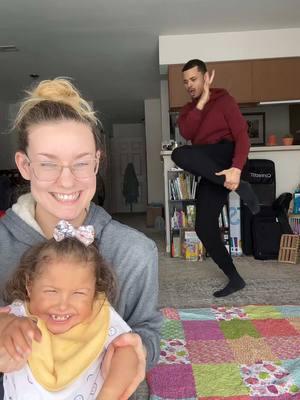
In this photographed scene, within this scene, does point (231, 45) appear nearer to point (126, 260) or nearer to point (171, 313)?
point (171, 313)

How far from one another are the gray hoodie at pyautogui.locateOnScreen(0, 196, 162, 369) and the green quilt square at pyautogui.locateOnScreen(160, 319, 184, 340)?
1.12 meters

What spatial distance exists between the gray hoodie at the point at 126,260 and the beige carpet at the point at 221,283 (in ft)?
5.31

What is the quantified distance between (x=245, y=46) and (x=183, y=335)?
140 inches

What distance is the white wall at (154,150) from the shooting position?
296 inches

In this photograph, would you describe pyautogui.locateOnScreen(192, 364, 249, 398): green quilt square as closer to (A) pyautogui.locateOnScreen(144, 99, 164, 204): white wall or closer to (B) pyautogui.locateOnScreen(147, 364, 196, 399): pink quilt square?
(B) pyautogui.locateOnScreen(147, 364, 196, 399): pink quilt square

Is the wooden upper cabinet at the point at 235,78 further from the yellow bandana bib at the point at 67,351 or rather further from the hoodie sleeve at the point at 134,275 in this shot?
the yellow bandana bib at the point at 67,351

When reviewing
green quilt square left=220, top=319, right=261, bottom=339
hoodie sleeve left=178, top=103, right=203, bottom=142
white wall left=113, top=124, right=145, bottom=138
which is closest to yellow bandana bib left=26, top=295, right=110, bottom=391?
green quilt square left=220, top=319, right=261, bottom=339

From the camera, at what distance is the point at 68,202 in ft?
3.23

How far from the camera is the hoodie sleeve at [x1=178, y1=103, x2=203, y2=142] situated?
269 centimetres

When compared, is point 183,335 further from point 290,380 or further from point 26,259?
point 26,259

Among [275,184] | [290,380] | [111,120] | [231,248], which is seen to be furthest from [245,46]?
[111,120]

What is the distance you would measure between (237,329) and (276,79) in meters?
3.30

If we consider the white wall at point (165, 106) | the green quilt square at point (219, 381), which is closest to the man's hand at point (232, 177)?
the green quilt square at point (219, 381)

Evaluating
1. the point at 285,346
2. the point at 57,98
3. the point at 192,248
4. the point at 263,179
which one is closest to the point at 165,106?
the point at 263,179
